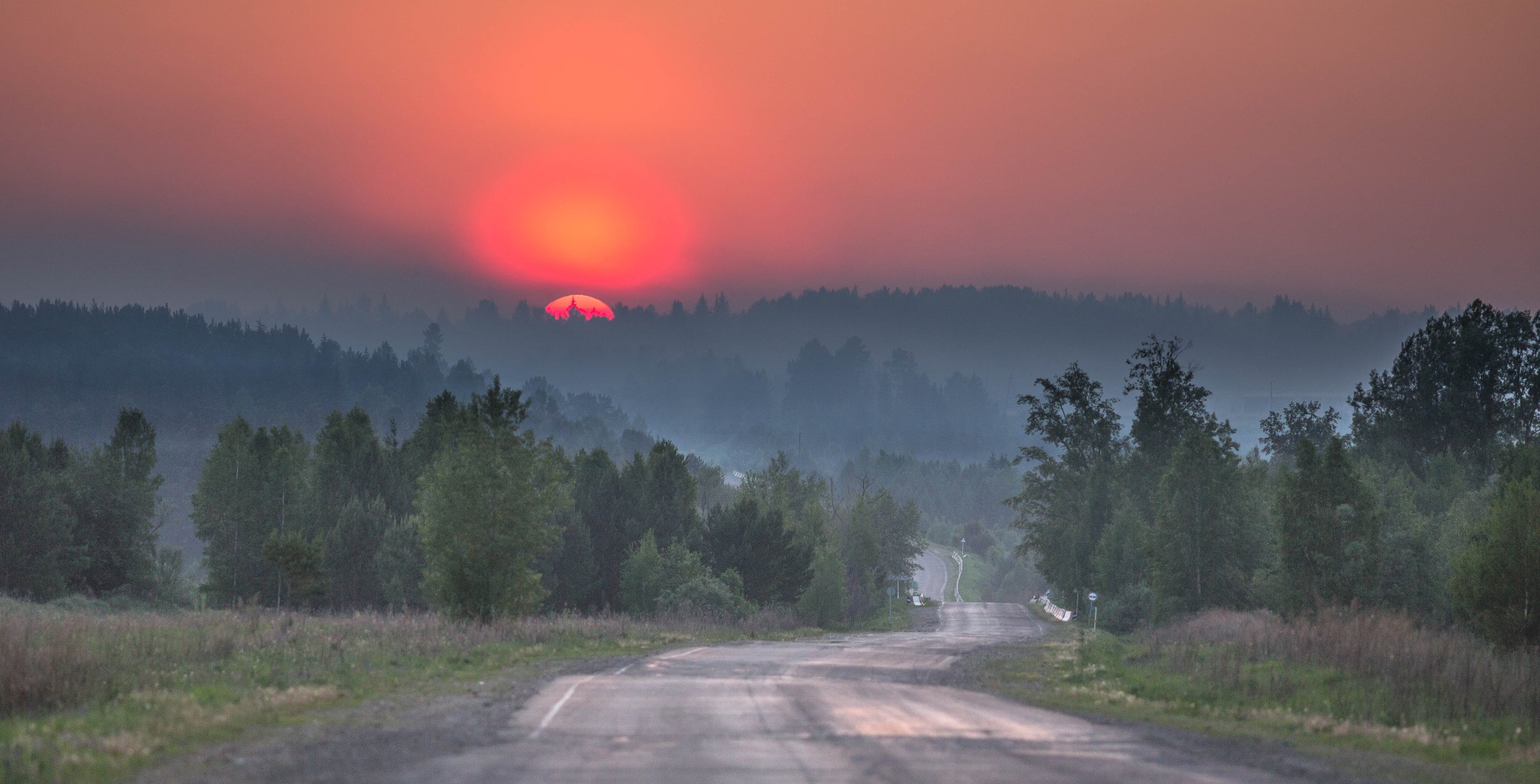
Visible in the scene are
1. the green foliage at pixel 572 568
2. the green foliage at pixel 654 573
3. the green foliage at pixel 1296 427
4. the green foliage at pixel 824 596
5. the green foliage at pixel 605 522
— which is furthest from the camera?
the green foliage at pixel 1296 427

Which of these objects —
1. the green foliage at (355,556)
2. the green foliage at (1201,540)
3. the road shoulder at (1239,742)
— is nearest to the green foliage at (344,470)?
the green foliage at (355,556)

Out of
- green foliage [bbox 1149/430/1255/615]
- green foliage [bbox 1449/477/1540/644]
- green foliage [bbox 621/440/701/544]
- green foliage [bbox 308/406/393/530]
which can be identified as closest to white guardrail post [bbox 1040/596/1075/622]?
green foliage [bbox 1149/430/1255/615]

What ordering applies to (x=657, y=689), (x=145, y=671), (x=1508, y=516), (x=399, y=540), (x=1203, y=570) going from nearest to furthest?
(x=145, y=671), (x=657, y=689), (x=1508, y=516), (x=1203, y=570), (x=399, y=540)

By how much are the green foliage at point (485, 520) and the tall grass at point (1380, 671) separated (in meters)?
24.8

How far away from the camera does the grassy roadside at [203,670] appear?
51.5ft

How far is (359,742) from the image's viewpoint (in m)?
17.1

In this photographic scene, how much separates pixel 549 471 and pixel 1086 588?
54541 mm

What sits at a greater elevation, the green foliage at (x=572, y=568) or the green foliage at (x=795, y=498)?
the green foliage at (x=795, y=498)

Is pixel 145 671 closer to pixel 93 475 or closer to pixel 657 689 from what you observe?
pixel 657 689

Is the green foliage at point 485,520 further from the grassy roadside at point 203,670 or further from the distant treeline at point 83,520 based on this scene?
the distant treeline at point 83,520

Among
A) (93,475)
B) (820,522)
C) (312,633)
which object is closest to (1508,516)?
(312,633)

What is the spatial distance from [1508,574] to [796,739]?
39056mm

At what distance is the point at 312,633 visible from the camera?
3538 centimetres

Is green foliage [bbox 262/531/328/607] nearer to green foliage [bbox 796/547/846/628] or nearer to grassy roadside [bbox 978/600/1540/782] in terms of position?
green foliage [bbox 796/547/846/628]
